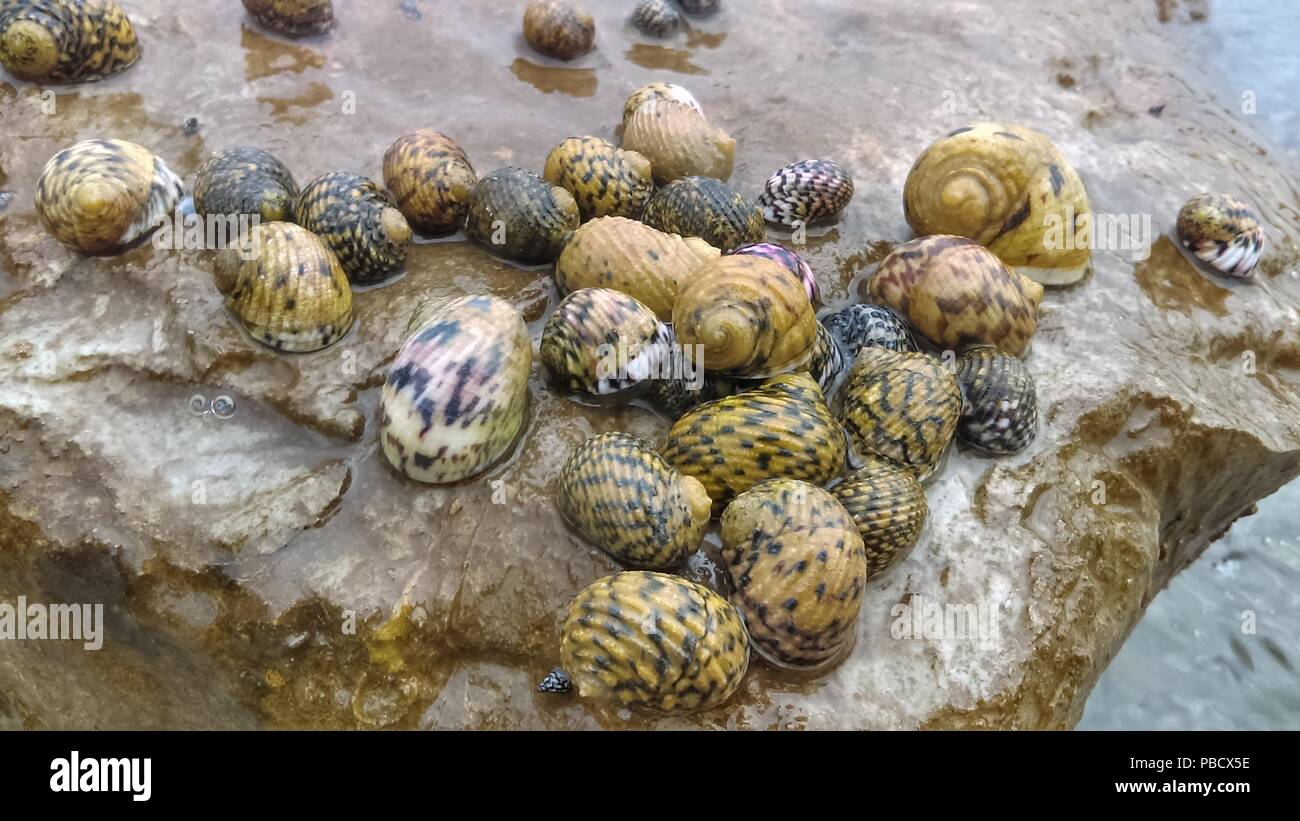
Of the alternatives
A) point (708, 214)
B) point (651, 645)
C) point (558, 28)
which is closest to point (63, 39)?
point (558, 28)

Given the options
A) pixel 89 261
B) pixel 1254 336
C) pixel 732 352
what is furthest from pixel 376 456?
pixel 1254 336

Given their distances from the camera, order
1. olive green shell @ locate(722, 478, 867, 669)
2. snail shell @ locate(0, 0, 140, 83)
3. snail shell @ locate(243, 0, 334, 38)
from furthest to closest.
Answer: snail shell @ locate(243, 0, 334, 38) < snail shell @ locate(0, 0, 140, 83) < olive green shell @ locate(722, 478, 867, 669)

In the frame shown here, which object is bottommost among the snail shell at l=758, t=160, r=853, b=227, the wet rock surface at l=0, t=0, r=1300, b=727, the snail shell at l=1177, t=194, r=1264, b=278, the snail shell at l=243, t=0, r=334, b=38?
the wet rock surface at l=0, t=0, r=1300, b=727

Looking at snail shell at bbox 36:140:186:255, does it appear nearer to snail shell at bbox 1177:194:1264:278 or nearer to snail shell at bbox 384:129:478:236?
snail shell at bbox 384:129:478:236

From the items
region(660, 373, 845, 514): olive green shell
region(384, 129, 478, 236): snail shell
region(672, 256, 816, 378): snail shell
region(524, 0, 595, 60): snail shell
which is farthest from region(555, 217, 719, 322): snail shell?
region(524, 0, 595, 60): snail shell

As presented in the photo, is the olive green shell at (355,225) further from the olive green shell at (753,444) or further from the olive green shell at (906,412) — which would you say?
the olive green shell at (906,412)

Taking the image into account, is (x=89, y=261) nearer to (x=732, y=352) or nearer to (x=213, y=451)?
(x=213, y=451)

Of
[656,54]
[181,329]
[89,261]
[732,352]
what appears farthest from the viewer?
[656,54]
